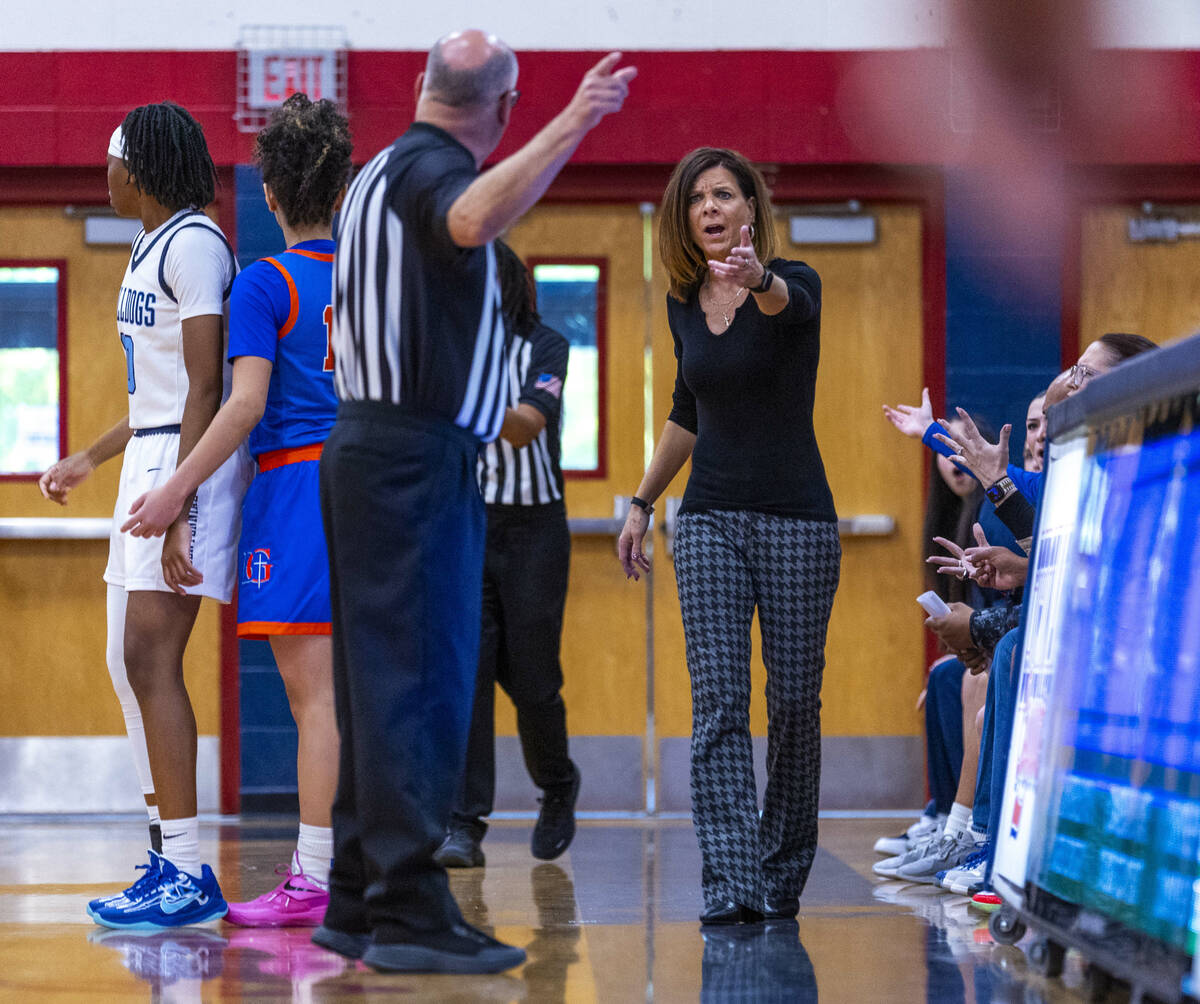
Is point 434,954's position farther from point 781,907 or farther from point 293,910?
point 781,907

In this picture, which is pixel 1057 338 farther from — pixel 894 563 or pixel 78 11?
pixel 78 11

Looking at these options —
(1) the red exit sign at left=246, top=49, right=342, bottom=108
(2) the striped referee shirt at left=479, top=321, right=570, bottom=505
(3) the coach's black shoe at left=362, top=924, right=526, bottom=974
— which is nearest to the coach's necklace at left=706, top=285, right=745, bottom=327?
(2) the striped referee shirt at left=479, top=321, right=570, bottom=505

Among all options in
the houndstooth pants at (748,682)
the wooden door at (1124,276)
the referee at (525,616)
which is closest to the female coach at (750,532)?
the houndstooth pants at (748,682)

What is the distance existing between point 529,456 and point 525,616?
1.44 feet

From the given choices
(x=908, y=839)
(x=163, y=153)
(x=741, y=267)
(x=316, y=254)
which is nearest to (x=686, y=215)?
(x=741, y=267)

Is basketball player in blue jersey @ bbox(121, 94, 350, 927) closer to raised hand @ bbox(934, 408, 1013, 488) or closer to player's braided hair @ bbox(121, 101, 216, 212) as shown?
player's braided hair @ bbox(121, 101, 216, 212)

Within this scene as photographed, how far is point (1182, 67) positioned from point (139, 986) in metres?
4.62

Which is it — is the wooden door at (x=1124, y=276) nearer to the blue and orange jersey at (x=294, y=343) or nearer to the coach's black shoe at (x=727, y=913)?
the coach's black shoe at (x=727, y=913)

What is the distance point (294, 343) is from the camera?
2.73 metres

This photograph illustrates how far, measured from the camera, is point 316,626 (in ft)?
8.66

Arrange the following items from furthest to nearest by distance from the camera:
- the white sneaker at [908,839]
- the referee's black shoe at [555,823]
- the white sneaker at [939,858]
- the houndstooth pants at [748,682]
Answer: the white sneaker at [908,839] → the referee's black shoe at [555,823] → the white sneaker at [939,858] → the houndstooth pants at [748,682]

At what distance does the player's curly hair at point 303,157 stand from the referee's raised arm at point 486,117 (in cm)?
64

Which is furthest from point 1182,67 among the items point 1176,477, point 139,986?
point 139,986

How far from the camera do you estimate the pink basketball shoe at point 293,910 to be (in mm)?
2703
